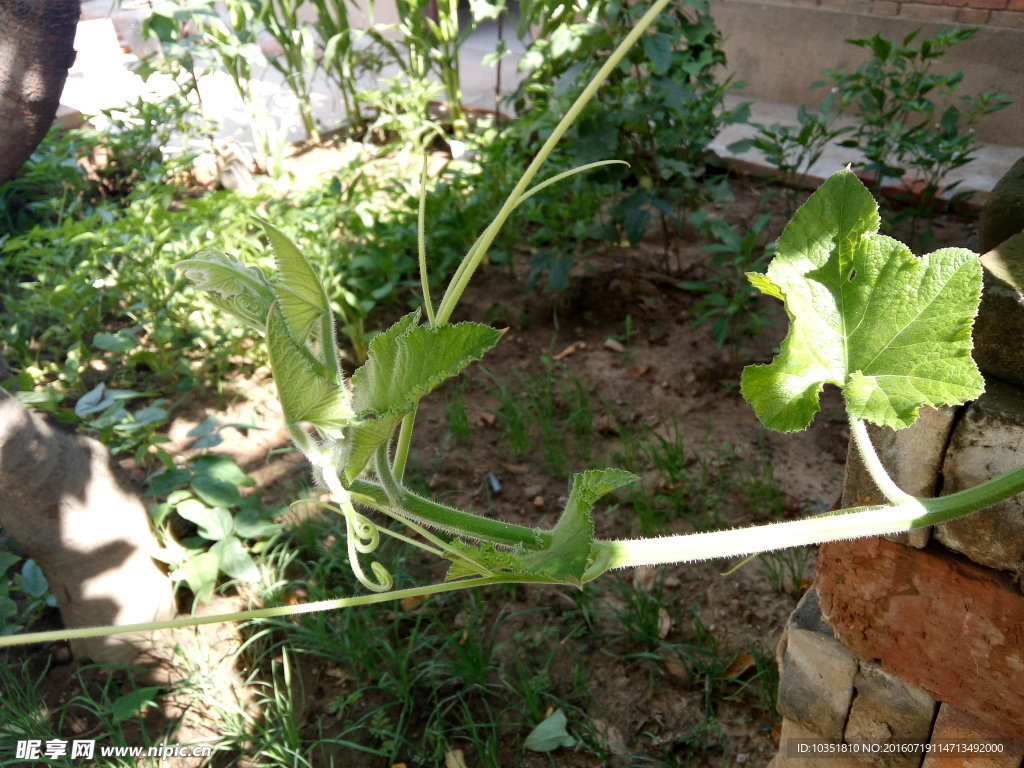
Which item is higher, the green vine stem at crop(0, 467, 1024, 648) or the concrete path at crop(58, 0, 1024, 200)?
the green vine stem at crop(0, 467, 1024, 648)

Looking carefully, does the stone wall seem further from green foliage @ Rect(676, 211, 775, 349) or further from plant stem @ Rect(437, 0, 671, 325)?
green foliage @ Rect(676, 211, 775, 349)

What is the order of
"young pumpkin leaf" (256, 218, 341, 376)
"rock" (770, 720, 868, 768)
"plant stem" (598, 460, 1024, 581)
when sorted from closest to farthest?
"young pumpkin leaf" (256, 218, 341, 376) < "plant stem" (598, 460, 1024, 581) < "rock" (770, 720, 868, 768)

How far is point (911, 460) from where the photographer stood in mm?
1054

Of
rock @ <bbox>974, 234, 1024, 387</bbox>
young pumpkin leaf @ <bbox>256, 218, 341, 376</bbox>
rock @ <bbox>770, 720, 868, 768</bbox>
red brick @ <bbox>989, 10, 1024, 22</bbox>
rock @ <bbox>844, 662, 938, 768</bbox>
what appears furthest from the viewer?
red brick @ <bbox>989, 10, 1024, 22</bbox>

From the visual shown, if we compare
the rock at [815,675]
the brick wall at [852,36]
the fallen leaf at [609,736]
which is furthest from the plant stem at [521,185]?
the brick wall at [852,36]

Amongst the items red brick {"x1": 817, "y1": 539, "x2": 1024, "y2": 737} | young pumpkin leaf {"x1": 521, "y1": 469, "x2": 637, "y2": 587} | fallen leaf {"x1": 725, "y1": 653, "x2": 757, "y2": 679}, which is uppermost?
young pumpkin leaf {"x1": 521, "y1": 469, "x2": 637, "y2": 587}

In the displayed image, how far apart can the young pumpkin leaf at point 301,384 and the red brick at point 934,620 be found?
82cm

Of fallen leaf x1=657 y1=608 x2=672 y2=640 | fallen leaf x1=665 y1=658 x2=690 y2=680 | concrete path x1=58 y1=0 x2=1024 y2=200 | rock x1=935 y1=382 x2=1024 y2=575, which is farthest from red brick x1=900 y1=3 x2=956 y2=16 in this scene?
rock x1=935 y1=382 x2=1024 y2=575

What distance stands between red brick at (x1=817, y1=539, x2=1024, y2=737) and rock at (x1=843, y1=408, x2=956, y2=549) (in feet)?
0.20

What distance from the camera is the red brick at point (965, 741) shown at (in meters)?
1.19

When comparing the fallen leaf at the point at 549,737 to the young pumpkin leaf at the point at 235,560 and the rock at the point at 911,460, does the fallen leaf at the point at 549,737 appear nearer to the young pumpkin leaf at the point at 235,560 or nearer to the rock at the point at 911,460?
the young pumpkin leaf at the point at 235,560

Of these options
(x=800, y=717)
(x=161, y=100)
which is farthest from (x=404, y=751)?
(x=161, y=100)

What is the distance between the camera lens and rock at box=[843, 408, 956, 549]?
1013 millimetres

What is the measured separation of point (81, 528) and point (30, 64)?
103cm
